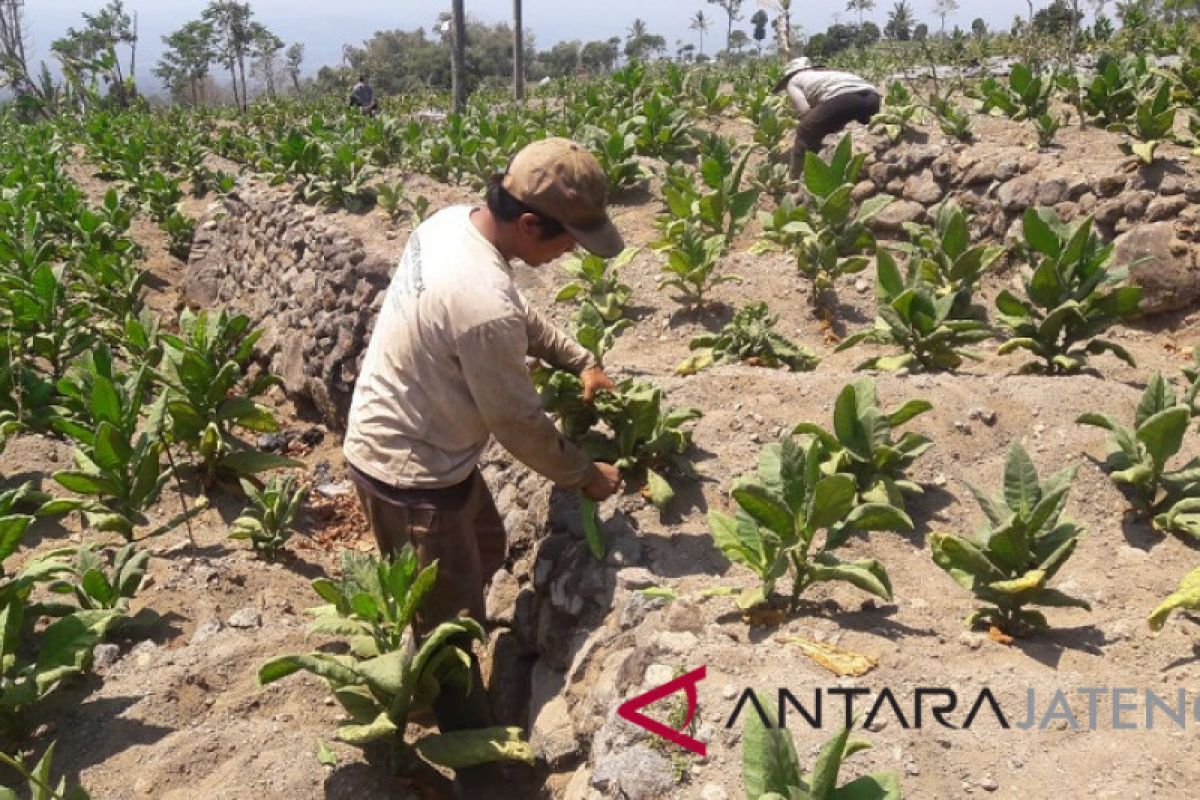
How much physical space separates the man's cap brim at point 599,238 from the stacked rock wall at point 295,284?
4538mm

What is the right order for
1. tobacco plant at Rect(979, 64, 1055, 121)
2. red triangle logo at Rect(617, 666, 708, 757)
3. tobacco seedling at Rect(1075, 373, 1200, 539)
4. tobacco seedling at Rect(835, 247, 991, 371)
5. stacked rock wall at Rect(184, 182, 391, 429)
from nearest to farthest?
1. red triangle logo at Rect(617, 666, 708, 757)
2. tobacco seedling at Rect(1075, 373, 1200, 539)
3. tobacco seedling at Rect(835, 247, 991, 371)
4. stacked rock wall at Rect(184, 182, 391, 429)
5. tobacco plant at Rect(979, 64, 1055, 121)

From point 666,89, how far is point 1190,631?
11.1 metres

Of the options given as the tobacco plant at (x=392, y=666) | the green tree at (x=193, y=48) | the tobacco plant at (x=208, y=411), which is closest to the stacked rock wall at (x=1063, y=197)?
the tobacco plant at (x=392, y=666)

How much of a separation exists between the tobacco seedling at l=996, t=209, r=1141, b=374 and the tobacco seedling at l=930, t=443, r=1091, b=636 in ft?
5.40

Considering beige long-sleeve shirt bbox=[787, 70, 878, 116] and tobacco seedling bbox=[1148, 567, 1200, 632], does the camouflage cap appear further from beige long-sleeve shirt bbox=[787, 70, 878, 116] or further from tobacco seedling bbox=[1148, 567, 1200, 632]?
beige long-sleeve shirt bbox=[787, 70, 878, 116]

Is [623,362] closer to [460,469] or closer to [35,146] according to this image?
[460,469]

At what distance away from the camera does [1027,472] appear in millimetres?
3092

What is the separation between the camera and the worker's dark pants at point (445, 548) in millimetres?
3480

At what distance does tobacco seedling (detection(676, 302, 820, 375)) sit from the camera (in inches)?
208

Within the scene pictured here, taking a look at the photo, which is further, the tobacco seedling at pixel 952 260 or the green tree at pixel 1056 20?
the green tree at pixel 1056 20

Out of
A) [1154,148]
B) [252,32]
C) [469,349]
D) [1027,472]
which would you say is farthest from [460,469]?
[252,32]

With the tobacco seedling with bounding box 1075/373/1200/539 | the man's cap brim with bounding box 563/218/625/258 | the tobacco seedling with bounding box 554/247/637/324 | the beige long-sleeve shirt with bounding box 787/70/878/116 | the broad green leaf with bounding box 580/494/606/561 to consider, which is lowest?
the broad green leaf with bounding box 580/494/606/561

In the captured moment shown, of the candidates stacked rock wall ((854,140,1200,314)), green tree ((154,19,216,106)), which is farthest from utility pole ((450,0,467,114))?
green tree ((154,19,216,106))

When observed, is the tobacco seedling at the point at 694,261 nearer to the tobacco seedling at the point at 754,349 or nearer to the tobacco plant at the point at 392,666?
the tobacco seedling at the point at 754,349
